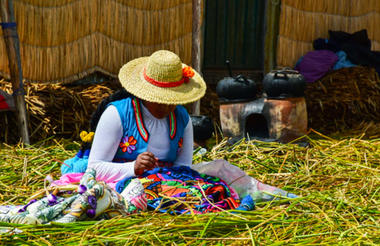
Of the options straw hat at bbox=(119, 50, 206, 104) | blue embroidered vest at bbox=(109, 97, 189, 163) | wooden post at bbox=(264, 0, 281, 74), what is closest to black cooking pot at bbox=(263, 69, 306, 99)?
wooden post at bbox=(264, 0, 281, 74)

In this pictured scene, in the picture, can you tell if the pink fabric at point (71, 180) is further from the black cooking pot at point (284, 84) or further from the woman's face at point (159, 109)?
the black cooking pot at point (284, 84)

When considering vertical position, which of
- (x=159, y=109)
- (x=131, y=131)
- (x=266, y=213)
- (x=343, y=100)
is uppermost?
(x=159, y=109)

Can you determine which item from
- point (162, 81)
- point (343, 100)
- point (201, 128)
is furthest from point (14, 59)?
point (343, 100)

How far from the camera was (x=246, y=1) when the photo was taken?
6883mm

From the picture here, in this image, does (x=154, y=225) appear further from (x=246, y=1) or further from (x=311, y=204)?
(x=246, y=1)

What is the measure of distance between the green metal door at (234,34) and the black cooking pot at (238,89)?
160 centimetres

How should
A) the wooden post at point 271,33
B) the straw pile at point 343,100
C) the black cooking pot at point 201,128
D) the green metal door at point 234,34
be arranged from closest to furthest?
the black cooking pot at point 201,128, the straw pile at point 343,100, the wooden post at point 271,33, the green metal door at point 234,34

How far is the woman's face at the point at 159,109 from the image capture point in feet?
9.77

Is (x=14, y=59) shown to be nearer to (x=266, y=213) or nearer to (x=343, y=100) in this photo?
(x=266, y=213)

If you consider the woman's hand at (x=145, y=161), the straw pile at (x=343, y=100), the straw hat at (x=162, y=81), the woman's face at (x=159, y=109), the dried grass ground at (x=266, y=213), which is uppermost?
the straw hat at (x=162, y=81)

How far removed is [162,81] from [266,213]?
3.12 ft

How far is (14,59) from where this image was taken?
4621 millimetres

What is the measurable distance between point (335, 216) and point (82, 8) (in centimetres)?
379

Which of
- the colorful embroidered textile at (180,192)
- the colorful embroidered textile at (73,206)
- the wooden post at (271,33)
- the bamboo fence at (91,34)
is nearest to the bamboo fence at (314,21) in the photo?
the wooden post at (271,33)
